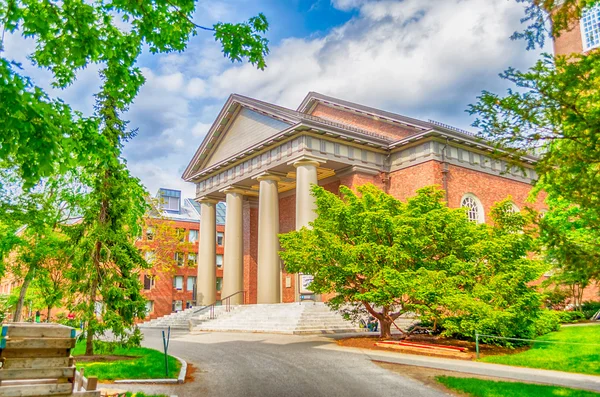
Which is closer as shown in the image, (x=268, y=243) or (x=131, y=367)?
(x=131, y=367)

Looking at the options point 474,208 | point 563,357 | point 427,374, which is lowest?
point 427,374

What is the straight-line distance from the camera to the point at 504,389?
391 inches

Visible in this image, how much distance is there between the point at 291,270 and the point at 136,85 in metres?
11.8

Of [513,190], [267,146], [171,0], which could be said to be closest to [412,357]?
[171,0]

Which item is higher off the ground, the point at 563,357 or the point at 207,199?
the point at 207,199

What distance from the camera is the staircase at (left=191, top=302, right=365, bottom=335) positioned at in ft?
75.5

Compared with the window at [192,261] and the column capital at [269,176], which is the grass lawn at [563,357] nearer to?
the column capital at [269,176]

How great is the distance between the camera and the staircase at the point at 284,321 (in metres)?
23.0

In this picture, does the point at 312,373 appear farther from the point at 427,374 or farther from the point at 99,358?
the point at 99,358

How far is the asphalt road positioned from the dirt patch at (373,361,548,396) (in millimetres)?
266

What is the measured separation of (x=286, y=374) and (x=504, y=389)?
4733mm

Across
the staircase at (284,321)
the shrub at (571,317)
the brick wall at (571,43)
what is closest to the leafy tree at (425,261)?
the staircase at (284,321)

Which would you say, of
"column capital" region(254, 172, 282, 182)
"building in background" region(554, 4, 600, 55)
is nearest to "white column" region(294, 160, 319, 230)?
"column capital" region(254, 172, 282, 182)

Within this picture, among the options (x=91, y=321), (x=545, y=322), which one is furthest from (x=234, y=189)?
(x=545, y=322)
